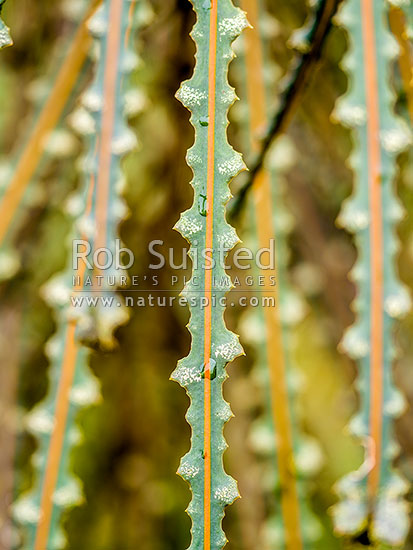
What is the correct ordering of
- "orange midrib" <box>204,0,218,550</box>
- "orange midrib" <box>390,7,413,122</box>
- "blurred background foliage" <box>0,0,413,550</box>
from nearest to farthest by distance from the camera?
"orange midrib" <box>204,0,218,550</box> < "orange midrib" <box>390,7,413,122</box> < "blurred background foliage" <box>0,0,413,550</box>

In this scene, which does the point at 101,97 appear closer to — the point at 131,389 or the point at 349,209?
the point at 349,209

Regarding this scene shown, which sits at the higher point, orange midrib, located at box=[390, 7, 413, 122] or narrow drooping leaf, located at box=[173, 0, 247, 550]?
orange midrib, located at box=[390, 7, 413, 122]

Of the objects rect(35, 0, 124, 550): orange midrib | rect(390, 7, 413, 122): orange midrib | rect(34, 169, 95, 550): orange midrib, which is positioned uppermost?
rect(390, 7, 413, 122): orange midrib

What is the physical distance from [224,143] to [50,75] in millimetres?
216

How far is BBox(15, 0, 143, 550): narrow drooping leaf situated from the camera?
0.35 meters

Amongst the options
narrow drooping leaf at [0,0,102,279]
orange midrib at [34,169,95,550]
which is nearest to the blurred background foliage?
narrow drooping leaf at [0,0,102,279]

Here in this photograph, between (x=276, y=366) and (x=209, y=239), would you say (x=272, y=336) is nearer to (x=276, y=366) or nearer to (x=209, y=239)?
(x=276, y=366)

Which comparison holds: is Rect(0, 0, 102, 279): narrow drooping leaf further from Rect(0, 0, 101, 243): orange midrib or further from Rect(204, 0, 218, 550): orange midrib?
Rect(204, 0, 218, 550): orange midrib

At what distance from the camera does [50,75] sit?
0.46 metres

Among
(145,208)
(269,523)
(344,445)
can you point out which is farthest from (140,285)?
(344,445)

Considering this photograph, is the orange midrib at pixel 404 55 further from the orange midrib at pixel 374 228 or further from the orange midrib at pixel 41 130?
the orange midrib at pixel 41 130

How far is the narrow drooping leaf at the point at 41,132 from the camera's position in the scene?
451mm

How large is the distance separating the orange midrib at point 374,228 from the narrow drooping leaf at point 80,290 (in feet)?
0.41

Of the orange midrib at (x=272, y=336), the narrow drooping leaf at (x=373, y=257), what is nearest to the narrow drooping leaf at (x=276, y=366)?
the orange midrib at (x=272, y=336)
